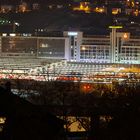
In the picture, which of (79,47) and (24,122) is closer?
(24,122)

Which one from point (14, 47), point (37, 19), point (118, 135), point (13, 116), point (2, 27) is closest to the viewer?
point (13, 116)

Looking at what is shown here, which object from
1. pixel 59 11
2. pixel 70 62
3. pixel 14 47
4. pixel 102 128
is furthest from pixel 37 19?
pixel 102 128

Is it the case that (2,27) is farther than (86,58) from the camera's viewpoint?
Yes

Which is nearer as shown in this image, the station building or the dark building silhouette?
the dark building silhouette

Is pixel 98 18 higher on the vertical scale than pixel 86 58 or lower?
higher

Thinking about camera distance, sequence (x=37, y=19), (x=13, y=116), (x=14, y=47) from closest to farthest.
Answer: (x=13, y=116) → (x=14, y=47) → (x=37, y=19)

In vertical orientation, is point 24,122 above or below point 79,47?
below

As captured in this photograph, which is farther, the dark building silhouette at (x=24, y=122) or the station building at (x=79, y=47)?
the station building at (x=79, y=47)

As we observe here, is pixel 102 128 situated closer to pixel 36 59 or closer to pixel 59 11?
pixel 36 59
